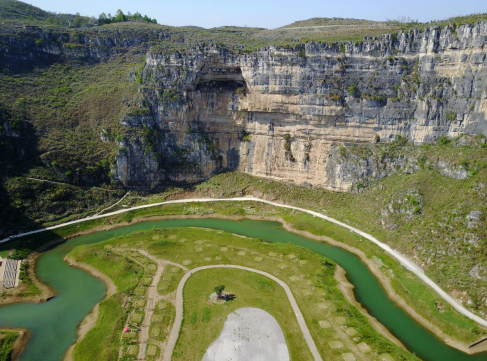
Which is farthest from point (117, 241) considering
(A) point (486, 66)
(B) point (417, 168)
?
(A) point (486, 66)

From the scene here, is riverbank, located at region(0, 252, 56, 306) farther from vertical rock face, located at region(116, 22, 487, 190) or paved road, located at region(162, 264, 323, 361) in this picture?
vertical rock face, located at region(116, 22, 487, 190)

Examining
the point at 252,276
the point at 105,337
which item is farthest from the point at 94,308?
the point at 252,276

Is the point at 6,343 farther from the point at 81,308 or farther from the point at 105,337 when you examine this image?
the point at 105,337

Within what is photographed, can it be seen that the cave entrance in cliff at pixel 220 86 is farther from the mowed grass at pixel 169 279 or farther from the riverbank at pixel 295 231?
the mowed grass at pixel 169 279

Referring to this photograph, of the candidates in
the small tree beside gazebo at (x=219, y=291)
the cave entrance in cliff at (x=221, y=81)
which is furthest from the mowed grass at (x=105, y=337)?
the cave entrance in cliff at (x=221, y=81)

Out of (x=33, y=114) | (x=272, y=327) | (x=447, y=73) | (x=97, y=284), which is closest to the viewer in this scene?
(x=272, y=327)

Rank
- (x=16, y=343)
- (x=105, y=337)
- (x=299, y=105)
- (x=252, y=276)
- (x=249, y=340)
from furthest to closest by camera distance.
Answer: (x=299, y=105)
(x=252, y=276)
(x=16, y=343)
(x=105, y=337)
(x=249, y=340)

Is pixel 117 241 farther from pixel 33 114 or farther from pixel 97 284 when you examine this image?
pixel 33 114
